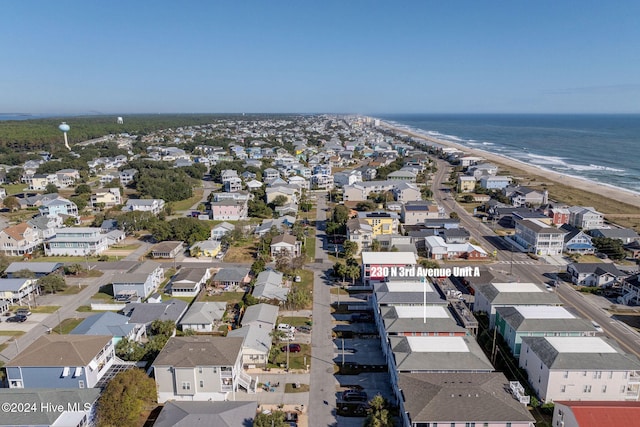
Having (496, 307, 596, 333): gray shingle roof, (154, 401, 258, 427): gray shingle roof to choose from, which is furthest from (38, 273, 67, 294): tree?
(496, 307, 596, 333): gray shingle roof

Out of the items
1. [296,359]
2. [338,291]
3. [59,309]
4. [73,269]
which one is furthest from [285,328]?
[73,269]

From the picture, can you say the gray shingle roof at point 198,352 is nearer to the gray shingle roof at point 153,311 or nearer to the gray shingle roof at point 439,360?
the gray shingle roof at point 153,311

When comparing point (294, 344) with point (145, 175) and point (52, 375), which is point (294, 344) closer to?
point (52, 375)

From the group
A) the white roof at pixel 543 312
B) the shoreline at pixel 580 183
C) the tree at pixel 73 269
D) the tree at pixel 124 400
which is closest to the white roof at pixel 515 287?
the white roof at pixel 543 312

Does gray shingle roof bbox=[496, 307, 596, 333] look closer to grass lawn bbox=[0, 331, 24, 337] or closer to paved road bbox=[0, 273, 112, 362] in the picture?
paved road bbox=[0, 273, 112, 362]

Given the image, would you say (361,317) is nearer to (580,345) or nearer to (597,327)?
(580,345)

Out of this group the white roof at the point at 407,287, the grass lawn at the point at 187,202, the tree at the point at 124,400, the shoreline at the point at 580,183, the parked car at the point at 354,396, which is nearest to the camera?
the tree at the point at 124,400
